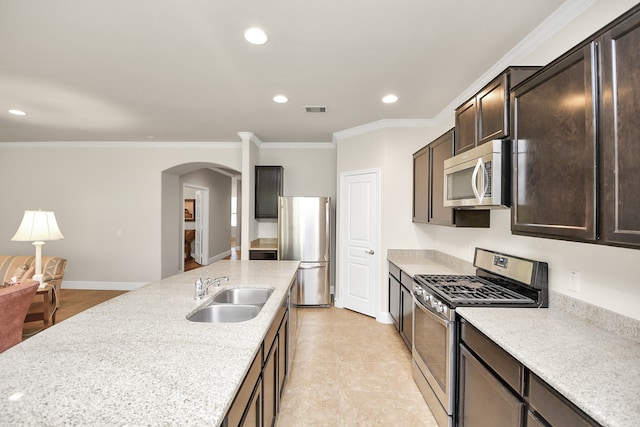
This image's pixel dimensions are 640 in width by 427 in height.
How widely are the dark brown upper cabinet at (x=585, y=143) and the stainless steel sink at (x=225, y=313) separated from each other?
1700mm

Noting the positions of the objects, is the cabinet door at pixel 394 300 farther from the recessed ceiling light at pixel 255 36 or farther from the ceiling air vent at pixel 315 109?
the recessed ceiling light at pixel 255 36

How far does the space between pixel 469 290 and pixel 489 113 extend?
46.5 inches

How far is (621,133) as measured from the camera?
1.02 metres

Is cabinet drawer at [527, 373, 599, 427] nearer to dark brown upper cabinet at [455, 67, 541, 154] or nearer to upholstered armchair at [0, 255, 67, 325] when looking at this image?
dark brown upper cabinet at [455, 67, 541, 154]

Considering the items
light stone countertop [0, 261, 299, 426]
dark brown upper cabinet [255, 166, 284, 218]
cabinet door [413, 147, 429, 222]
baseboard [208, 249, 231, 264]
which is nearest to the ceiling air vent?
cabinet door [413, 147, 429, 222]

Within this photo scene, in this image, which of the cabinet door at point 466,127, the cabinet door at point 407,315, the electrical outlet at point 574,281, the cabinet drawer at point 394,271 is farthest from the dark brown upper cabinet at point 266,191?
the electrical outlet at point 574,281

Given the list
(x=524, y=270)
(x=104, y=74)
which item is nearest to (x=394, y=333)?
(x=524, y=270)

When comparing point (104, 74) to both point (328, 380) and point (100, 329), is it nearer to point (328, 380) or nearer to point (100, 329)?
point (100, 329)

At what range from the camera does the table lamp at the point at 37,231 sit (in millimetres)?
3205

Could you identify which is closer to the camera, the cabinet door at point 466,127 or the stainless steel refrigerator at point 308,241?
the cabinet door at point 466,127

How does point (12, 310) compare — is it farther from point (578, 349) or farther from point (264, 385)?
point (578, 349)

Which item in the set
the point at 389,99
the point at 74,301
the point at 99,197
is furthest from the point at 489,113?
the point at 99,197

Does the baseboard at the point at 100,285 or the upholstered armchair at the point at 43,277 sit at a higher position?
the upholstered armchair at the point at 43,277

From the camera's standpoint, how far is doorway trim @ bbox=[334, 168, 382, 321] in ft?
13.0
